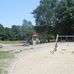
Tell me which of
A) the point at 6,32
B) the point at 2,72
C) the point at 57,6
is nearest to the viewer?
the point at 2,72

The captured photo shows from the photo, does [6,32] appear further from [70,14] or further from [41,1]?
[70,14]

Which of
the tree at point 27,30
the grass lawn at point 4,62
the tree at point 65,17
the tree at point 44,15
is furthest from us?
the tree at point 27,30

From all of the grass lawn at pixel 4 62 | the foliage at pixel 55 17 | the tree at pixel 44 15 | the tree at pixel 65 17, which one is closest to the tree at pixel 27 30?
the tree at pixel 44 15

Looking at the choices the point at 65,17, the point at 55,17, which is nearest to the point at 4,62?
the point at 65,17

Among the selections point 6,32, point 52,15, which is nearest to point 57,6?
point 52,15

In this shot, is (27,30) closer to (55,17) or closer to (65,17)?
(55,17)

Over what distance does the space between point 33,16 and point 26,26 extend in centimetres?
5450

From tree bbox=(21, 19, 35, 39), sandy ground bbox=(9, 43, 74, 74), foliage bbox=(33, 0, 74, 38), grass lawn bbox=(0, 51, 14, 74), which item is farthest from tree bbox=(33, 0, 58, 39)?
sandy ground bbox=(9, 43, 74, 74)

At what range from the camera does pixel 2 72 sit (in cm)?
1702

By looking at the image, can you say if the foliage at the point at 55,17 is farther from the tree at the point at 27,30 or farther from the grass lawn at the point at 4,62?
the grass lawn at the point at 4,62

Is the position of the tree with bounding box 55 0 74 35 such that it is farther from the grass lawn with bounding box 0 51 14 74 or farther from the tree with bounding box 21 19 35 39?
the grass lawn with bounding box 0 51 14 74

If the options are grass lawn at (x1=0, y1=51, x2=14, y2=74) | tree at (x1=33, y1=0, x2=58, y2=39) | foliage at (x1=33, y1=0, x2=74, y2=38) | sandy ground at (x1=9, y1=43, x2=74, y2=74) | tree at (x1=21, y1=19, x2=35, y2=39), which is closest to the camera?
sandy ground at (x1=9, y1=43, x2=74, y2=74)

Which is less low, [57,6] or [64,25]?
[57,6]

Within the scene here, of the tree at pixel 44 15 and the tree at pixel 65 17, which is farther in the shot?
the tree at pixel 44 15
